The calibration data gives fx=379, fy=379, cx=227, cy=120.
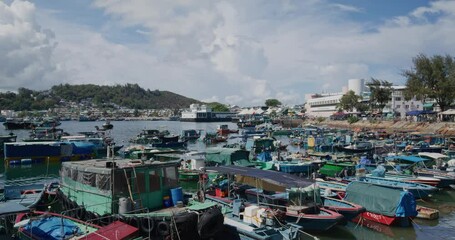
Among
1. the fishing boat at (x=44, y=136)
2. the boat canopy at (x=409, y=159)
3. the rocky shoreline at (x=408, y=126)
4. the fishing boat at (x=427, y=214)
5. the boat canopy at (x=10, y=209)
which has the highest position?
the rocky shoreline at (x=408, y=126)

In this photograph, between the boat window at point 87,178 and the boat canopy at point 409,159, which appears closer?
the boat window at point 87,178

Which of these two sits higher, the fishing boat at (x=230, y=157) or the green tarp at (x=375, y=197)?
the fishing boat at (x=230, y=157)

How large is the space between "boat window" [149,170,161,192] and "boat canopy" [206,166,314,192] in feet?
13.5

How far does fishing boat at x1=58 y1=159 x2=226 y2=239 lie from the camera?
44.1ft

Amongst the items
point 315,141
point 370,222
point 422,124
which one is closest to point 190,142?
point 315,141

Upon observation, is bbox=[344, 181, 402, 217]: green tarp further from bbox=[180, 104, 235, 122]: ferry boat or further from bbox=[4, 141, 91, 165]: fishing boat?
bbox=[180, 104, 235, 122]: ferry boat

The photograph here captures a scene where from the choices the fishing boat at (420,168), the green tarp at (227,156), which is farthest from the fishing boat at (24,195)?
the fishing boat at (420,168)

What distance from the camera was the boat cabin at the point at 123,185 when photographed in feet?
47.9

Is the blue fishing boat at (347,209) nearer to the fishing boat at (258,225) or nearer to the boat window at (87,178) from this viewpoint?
the fishing boat at (258,225)

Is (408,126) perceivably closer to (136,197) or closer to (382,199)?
(382,199)

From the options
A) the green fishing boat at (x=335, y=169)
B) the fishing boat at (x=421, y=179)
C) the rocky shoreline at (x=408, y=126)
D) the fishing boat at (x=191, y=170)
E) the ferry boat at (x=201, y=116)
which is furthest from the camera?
the ferry boat at (x=201, y=116)

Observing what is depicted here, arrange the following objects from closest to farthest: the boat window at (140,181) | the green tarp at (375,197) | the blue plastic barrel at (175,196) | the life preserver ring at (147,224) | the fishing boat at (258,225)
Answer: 1. the life preserver ring at (147,224)
2. the fishing boat at (258,225)
3. the boat window at (140,181)
4. the blue plastic barrel at (175,196)
5. the green tarp at (375,197)

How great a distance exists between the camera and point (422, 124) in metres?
77.8

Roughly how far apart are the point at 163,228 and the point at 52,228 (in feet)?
13.2
